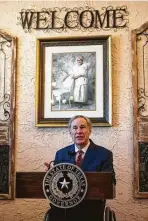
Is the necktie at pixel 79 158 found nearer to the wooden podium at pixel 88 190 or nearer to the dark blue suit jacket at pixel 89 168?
the dark blue suit jacket at pixel 89 168

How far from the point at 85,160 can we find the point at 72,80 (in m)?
1.04

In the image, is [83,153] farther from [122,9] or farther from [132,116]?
[122,9]

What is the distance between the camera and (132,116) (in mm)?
3146

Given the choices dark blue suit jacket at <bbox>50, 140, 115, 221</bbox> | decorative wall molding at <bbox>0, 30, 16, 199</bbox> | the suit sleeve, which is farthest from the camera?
decorative wall molding at <bbox>0, 30, 16, 199</bbox>

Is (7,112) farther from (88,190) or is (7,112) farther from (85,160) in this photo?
(88,190)

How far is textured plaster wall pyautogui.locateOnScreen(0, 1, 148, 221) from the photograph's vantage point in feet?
10.1

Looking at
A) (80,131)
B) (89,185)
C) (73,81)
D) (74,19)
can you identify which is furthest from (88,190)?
(74,19)

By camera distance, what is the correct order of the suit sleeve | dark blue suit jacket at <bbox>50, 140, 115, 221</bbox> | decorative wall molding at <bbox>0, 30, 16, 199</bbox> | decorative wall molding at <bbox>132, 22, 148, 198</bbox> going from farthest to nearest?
decorative wall molding at <bbox>0, 30, 16, 199</bbox> → decorative wall molding at <bbox>132, 22, 148, 198</bbox> → the suit sleeve → dark blue suit jacket at <bbox>50, 140, 115, 221</bbox>

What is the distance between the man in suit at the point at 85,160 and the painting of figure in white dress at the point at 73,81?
66 centimetres

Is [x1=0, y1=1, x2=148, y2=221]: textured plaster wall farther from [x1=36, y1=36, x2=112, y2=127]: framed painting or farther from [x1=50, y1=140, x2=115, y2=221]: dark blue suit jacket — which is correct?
[x1=50, y1=140, x2=115, y2=221]: dark blue suit jacket

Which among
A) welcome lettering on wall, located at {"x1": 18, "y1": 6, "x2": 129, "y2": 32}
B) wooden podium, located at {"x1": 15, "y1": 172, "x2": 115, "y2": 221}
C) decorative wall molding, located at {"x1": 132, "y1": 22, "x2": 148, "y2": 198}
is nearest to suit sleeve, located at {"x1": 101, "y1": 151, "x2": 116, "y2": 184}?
wooden podium, located at {"x1": 15, "y1": 172, "x2": 115, "y2": 221}

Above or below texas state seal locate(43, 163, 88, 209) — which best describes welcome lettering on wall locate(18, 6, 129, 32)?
above

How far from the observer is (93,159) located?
242 centimetres

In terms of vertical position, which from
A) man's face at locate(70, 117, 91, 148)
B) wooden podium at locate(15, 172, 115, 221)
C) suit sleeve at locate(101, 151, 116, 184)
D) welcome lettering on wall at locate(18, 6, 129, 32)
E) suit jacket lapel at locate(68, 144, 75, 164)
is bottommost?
wooden podium at locate(15, 172, 115, 221)
